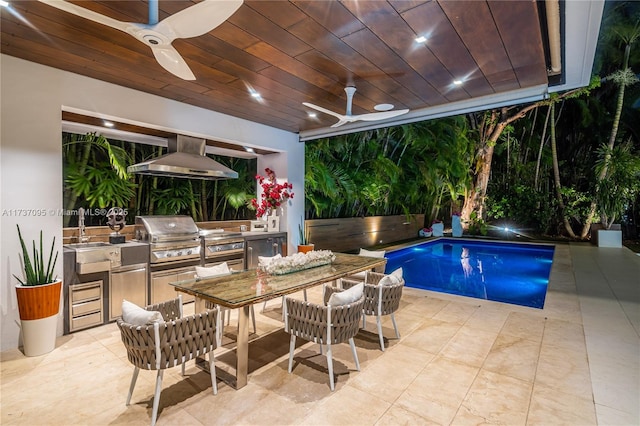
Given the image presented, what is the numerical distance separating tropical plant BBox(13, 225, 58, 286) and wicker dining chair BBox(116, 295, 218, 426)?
1607mm

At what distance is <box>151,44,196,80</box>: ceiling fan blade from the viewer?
85.7 inches

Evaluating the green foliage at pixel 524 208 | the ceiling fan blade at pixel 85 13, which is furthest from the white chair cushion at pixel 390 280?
the green foliage at pixel 524 208

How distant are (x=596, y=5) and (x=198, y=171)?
427 cm

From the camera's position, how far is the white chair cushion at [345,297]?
2.43 metres

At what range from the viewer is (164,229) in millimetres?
4352

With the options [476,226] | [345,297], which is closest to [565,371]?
[345,297]

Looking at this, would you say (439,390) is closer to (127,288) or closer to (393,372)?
(393,372)

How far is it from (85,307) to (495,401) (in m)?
4.08

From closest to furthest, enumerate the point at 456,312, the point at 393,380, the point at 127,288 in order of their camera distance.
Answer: the point at 393,380 < the point at 127,288 < the point at 456,312

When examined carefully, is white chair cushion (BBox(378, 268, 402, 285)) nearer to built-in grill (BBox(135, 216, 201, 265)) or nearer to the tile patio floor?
→ the tile patio floor

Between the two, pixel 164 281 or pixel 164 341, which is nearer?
pixel 164 341

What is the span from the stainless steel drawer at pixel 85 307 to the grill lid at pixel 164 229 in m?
0.93

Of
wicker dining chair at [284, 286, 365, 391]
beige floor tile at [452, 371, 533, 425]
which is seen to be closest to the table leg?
wicker dining chair at [284, 286, 365, 391]

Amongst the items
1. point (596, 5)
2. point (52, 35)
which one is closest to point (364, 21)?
point (596, 5)
